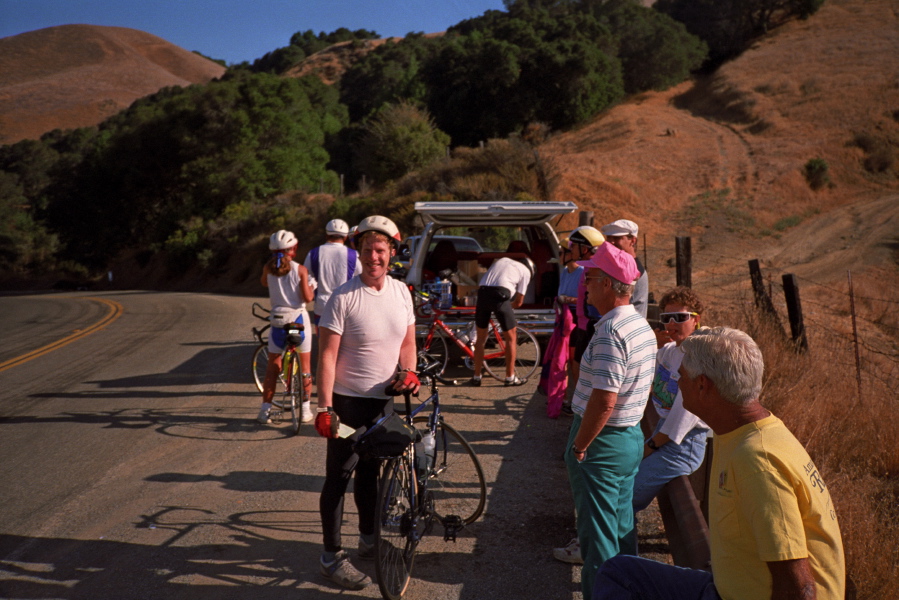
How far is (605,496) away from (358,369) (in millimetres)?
1514

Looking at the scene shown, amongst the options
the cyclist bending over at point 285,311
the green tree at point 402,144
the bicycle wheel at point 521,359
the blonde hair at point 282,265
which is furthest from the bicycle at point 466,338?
the green tree at point 402,144

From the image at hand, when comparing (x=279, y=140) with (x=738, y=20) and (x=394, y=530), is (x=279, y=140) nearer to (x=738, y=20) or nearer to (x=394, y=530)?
(x=738, y=20)

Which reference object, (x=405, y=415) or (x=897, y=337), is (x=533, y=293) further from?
(x=897, y=337)

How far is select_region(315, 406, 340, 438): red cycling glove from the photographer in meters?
3.98

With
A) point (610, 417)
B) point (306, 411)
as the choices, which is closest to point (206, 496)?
point (306, 411)

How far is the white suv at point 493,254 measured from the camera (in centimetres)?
941

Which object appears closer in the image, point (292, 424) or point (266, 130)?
point (292, 424)

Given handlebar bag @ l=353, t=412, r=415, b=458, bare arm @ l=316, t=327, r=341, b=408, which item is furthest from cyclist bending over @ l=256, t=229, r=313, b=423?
handlebar bag @ l=353, t=412, r=415, b=458

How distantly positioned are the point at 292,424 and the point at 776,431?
6007mm

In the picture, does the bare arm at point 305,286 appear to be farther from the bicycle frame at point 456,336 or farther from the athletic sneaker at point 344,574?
the athletic sneaker at point 344,574

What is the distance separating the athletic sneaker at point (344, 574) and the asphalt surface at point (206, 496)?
0.22ft

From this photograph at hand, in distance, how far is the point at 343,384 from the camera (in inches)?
165

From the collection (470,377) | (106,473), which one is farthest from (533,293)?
(106,473)

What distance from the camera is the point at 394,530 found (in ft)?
13.3
